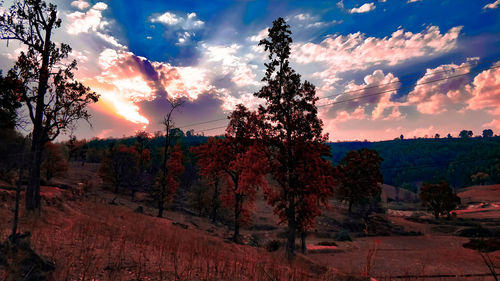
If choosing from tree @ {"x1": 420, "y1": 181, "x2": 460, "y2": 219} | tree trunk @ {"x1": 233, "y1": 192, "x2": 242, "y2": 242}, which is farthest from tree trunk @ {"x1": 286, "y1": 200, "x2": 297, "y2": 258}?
tree @ {"x1": 420, "y1": 181, "x2": 460, "y2": 219}

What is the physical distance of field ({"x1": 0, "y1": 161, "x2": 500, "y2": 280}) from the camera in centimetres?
651

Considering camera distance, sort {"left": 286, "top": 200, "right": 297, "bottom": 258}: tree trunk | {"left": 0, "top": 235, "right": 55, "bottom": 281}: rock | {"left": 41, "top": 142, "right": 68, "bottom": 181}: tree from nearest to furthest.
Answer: {"left": 0, "top": 235, "right": 55, "bottom": 281}: rock < {"left": 286, "top": 200, "right": 297, "bottom": 258}: tree trunk < {"left": 41, "top": 142, "right": 68, "bottom": 181}: tree

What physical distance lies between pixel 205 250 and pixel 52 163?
190ft

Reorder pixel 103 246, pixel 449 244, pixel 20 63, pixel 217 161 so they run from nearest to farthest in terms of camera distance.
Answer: pixel 103 246, pixel 20 63, pixel 217 161, pixel 449 244

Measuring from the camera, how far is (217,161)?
26.3 meters

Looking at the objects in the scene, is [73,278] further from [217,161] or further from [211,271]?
[217,161]

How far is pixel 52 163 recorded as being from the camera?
52.5 metres

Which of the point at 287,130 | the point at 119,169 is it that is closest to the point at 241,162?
the point at 287,130

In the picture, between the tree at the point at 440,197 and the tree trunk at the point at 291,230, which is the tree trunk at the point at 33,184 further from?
the tree at the point at 440,197

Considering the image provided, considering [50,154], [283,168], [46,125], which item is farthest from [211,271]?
Answer: [50,154]

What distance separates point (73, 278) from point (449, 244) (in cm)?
4262

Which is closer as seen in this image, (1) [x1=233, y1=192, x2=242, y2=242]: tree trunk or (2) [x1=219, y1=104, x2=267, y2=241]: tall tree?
(2) [x1=219, y1=104, x2=267, y2=241]: tall tree

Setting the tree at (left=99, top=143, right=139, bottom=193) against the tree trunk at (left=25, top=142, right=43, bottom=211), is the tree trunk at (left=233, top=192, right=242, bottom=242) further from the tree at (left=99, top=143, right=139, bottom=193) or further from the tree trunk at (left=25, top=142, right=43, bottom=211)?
the tree at (left=99, top=143, right=139, bottom=193)

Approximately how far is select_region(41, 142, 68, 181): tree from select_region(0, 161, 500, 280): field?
9515 mm
